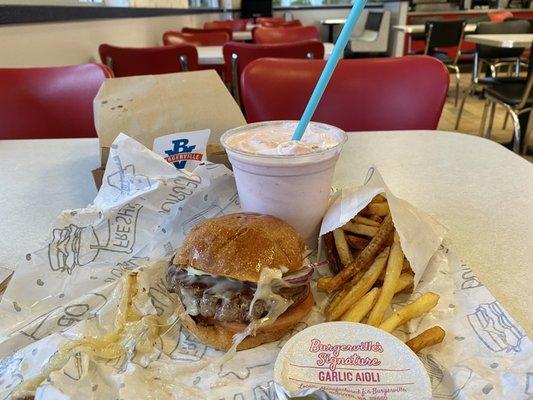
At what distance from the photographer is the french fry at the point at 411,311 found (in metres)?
0.70

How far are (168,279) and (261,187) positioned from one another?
0.26m

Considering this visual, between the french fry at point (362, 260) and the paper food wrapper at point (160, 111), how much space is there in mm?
444

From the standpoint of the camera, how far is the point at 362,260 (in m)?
0.81

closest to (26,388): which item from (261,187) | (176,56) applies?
(261,187)

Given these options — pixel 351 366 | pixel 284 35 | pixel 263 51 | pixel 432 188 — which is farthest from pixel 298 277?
pixel 284 35

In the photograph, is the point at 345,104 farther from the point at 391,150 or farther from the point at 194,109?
the point at 194,109

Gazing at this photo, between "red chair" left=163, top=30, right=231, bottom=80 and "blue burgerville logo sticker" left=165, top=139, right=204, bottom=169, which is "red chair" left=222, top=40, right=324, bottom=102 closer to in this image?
"red chair" left=163, top=30, right=231, bottom=80

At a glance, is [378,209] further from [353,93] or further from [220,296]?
[353,93]

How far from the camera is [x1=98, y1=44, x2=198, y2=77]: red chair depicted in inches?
117

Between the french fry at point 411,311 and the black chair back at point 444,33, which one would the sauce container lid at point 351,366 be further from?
the black chair back at point 444,33

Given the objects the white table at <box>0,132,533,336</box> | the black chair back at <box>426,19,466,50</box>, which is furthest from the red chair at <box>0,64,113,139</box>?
the black chair back at <box>426,19,466,50</box>

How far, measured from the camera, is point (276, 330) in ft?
2.35

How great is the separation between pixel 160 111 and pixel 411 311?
816mm

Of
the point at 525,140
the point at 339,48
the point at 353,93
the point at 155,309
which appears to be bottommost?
the point at 525,140
